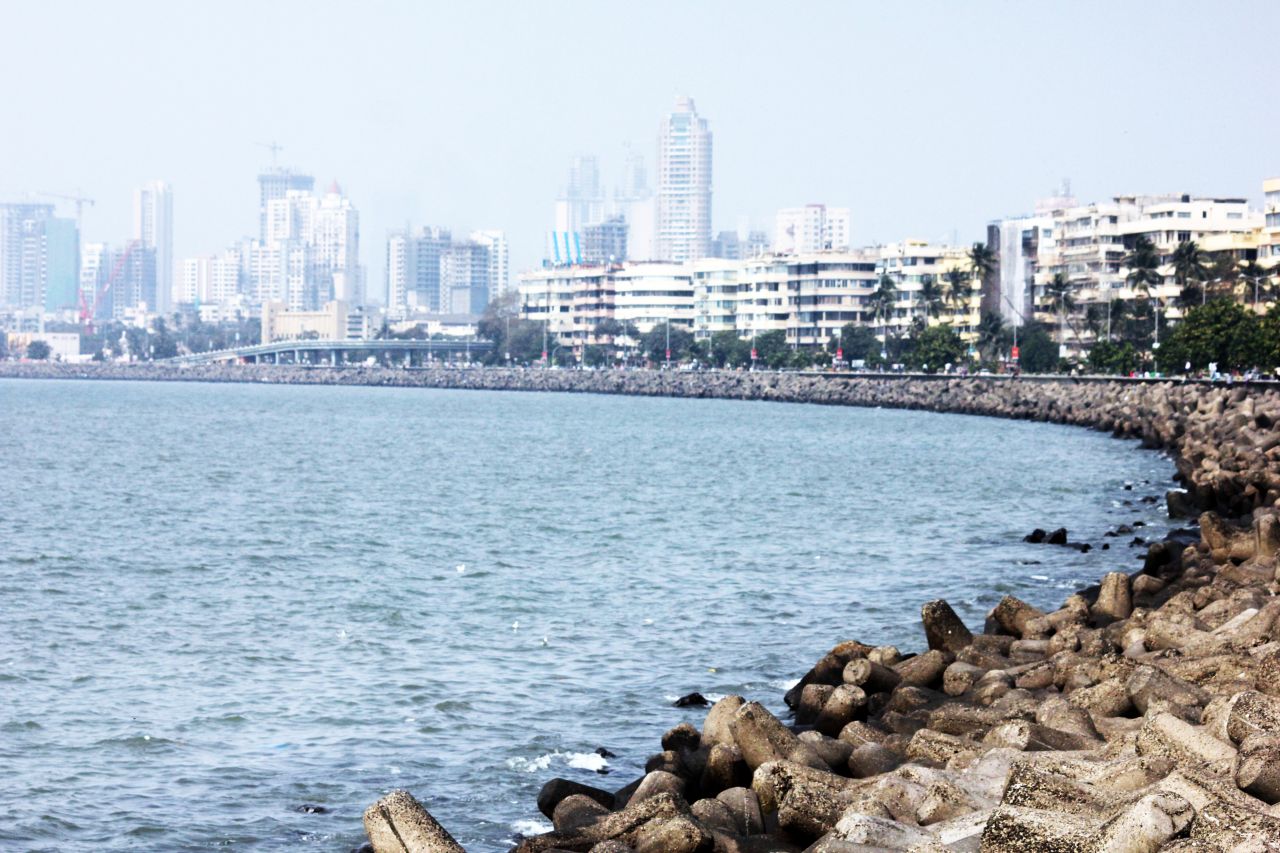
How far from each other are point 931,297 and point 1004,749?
12984cm

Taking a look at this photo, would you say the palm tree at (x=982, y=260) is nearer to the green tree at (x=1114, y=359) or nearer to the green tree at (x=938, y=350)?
the green tree at (x=938, y=350)

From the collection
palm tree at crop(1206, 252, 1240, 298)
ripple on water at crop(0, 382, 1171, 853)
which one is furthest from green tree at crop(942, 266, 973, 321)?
ripple on water at crop(0, 382, 1171, 853)

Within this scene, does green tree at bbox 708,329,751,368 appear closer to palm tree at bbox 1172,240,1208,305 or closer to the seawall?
the seawall

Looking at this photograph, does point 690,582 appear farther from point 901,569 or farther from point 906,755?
point 906,755

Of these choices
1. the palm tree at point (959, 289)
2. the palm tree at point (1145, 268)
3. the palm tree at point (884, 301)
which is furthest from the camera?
the palm tree at point (884, 301)

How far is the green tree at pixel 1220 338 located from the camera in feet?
262

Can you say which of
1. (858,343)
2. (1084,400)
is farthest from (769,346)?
(1084,400)

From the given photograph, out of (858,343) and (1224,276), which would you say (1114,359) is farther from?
(858,343)

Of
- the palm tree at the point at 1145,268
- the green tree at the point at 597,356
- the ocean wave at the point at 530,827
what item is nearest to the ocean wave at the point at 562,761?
the ocean wave at the point at 530,827

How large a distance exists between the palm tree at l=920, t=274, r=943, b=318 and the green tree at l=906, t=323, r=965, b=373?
12.3 metres

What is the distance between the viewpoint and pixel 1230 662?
1258 centimetres

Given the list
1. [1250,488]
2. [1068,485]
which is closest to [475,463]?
[1068,485]

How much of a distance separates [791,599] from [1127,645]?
8.88 m

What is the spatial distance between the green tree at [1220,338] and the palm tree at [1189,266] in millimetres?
20165
